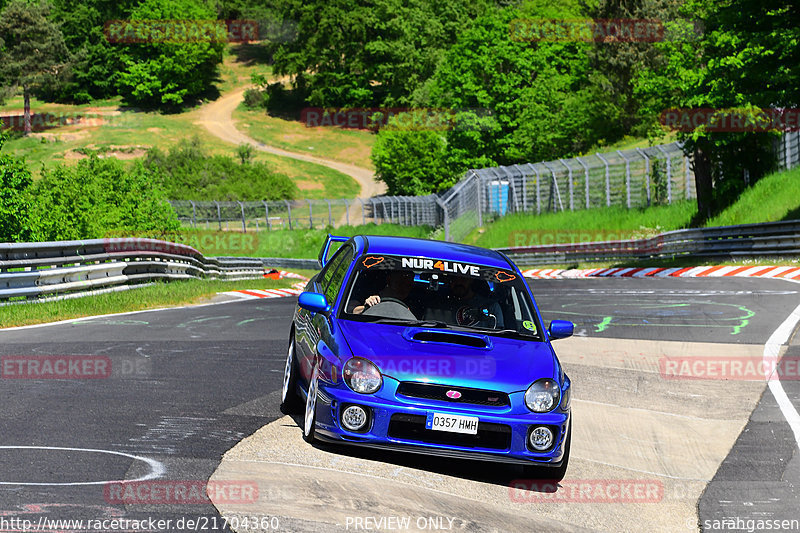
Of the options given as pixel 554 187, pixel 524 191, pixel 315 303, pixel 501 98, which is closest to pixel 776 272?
pixel 315 303

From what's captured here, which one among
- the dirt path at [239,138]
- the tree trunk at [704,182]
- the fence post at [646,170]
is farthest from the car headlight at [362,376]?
the dirt path at [239,138]

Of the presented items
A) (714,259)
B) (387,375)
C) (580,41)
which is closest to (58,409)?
(387,375)

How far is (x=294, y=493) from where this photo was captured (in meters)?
5.72

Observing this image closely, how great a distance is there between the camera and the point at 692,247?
31.0 metres

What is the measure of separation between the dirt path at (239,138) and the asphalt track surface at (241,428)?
3253 inches

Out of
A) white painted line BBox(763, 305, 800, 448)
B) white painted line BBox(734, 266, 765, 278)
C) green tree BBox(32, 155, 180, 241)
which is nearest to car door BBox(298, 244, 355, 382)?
white painted line BBox(763, 305, 800, 448)

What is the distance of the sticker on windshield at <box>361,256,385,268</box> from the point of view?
807cm

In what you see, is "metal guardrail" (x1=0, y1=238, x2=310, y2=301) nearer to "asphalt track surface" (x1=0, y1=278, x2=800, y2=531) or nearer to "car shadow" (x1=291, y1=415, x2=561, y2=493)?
"asphalt track surface" (x1=0, y1=278, x2=800, y2=531)

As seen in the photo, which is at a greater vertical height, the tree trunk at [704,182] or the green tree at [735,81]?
the green tree at [735,81]

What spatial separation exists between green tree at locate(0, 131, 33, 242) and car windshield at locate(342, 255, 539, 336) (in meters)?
16.6

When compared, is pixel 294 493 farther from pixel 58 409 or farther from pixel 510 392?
pixel 58 409

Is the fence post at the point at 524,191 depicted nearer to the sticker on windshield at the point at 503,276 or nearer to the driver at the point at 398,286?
the sticker on windshield at the point at 503,276

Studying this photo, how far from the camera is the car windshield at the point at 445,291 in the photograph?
26.0ft

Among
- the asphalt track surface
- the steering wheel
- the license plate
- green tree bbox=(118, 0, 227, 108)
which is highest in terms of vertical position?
green tree bbox=(118, 0, 227, 108)
